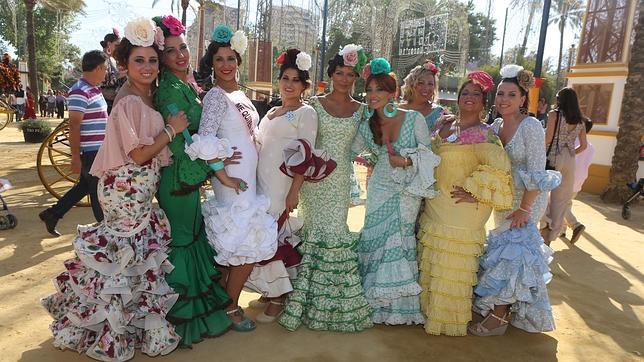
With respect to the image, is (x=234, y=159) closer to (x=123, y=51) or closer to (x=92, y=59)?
(x=123, y=51)

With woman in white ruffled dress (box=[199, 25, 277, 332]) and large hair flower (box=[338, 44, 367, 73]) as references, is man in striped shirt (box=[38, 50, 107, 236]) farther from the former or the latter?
large hair flower (box=[338, 44, 367, 73])

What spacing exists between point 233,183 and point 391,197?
1175 millimetres

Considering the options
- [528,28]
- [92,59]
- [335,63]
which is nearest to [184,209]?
[335,63]

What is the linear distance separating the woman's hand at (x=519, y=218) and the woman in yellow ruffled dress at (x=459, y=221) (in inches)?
7.9

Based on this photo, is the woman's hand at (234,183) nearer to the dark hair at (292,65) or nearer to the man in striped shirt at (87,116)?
the dark hair at (292,65)

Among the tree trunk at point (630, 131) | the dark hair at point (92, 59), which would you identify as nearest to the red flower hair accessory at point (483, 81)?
the dark hair at point (92, 59)

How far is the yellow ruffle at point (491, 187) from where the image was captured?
3.06 meters

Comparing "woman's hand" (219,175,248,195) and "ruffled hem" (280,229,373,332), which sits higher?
"woman's hand" (219,175,248,195)

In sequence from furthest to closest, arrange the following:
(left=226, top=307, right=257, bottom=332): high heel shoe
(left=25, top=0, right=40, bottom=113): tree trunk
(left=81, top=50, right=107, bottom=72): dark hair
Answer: (left=25, top=0, right=40, bottom=113): tree trunk
(left=81, top=50, right=107, bottom=72): dark hair
(left=226, top=307, right=257, bottom=332): high heel shoe

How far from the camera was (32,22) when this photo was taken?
63.2 ft

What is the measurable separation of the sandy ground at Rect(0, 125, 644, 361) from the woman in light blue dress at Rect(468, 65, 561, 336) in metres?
0.19

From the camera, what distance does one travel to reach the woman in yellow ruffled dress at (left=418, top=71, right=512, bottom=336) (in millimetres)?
3195

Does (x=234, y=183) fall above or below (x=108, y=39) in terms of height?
below

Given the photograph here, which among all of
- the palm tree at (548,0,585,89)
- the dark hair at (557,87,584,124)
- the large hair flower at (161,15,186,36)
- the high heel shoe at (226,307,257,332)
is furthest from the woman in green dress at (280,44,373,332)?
the palm tree at (548,0,585,89)
